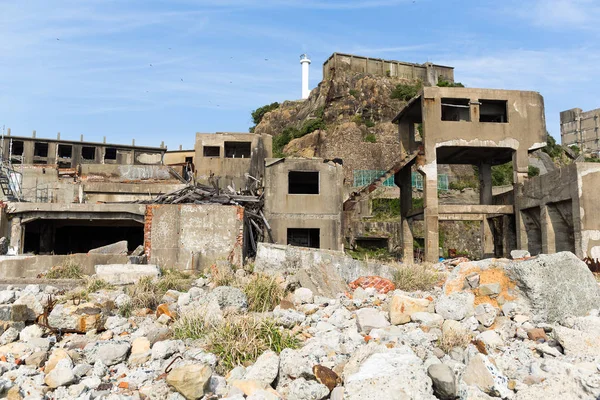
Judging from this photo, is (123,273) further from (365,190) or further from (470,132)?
(470,132)

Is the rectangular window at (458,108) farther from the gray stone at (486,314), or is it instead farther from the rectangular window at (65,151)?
the rectangular window at (65,151)

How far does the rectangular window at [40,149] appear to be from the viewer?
3969cm

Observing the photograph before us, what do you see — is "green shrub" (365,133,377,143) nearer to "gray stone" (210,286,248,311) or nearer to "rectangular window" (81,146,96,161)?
"rectangular window" (81,146,96,161)

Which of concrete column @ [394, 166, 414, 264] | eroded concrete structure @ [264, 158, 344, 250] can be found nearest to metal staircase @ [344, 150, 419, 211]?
eroded concrete structure @ [264, 158, 344, 250]

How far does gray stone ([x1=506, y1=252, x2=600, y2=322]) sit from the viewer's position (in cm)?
706

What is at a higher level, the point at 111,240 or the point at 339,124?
the point at 339,124

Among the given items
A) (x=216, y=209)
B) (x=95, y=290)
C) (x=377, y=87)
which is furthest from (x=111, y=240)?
(x=377, y=87)

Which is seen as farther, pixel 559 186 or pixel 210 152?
pixel 210 152

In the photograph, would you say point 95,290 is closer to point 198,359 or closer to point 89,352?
point 89,352

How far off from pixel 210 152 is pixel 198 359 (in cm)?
2266

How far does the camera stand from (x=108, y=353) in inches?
238

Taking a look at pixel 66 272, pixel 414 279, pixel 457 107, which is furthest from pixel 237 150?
pixel 414 279

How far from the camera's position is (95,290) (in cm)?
1010

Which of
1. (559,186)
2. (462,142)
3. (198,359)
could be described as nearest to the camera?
(198,359)
